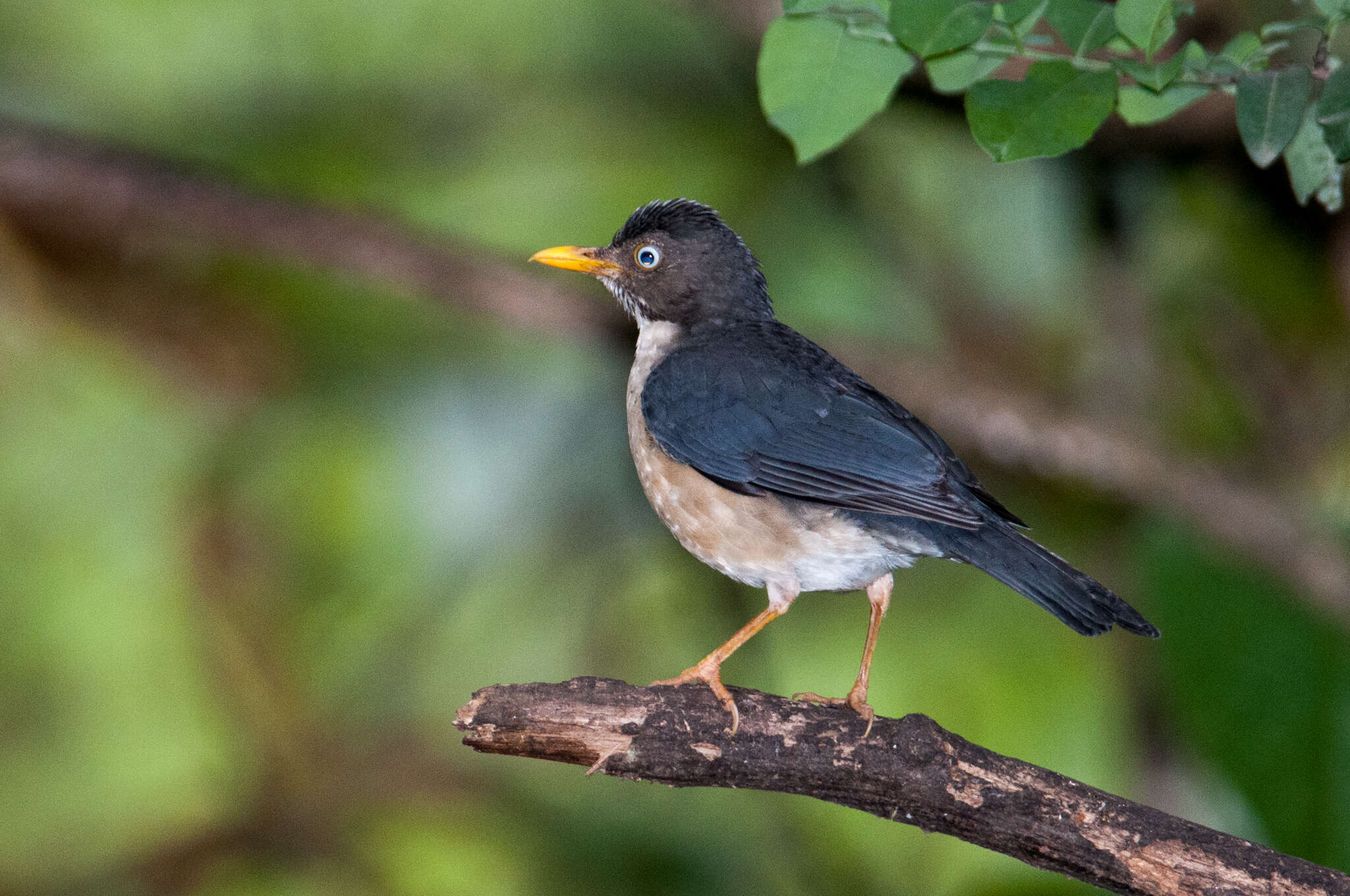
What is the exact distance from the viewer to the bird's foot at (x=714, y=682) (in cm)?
343

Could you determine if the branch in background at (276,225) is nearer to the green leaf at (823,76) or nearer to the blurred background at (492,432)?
the blurred background at (492,432)

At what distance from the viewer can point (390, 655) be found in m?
7.31

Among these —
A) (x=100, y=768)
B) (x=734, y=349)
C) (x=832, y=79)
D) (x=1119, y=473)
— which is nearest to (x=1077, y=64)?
(x=832, y=79)

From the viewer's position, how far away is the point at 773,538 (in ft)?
12.6

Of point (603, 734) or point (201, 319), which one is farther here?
point (201, 319)

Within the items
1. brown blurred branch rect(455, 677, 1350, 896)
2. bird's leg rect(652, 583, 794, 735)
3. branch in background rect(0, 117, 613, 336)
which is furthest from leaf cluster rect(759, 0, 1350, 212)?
branch in background rect(0, 117, 613, 336)

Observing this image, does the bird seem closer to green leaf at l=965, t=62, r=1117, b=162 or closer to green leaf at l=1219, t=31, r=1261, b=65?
green leaf at l=965, t=62, r=1117, b=162

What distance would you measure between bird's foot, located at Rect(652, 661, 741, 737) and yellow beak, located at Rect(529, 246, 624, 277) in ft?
4.80

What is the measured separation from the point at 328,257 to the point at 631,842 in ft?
12.0

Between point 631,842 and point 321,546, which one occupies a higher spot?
point 321,546

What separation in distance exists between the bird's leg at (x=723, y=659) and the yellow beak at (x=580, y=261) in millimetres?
1283

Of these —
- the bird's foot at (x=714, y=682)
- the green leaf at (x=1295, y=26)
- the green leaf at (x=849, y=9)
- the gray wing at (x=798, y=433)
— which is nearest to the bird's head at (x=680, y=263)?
the gray wing at (x=798, y=433)

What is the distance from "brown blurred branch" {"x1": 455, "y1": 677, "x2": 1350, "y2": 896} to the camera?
3.22 meters

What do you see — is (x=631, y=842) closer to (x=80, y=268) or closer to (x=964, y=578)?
(x=964, y=578)
